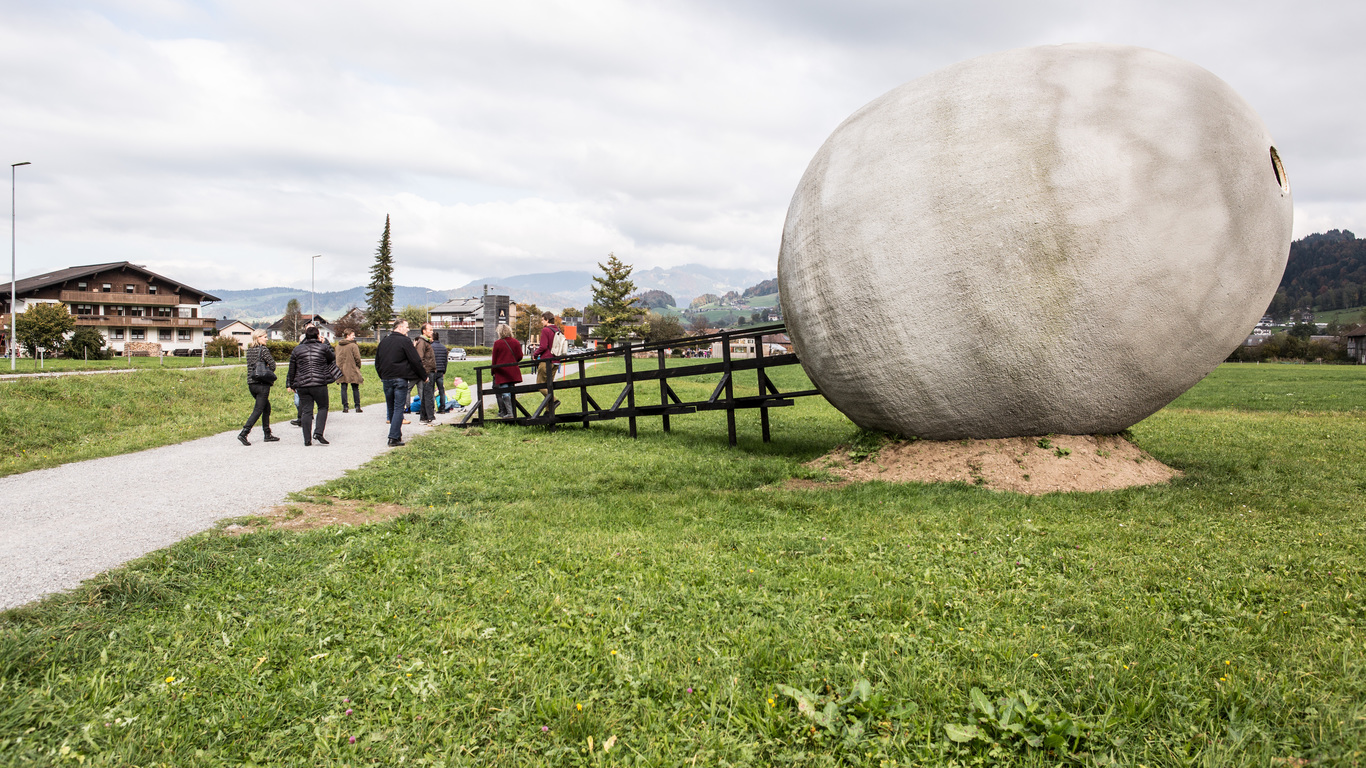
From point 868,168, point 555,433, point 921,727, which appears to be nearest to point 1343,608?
point 921,727

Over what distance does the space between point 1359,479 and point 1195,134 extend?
4195 millimetres

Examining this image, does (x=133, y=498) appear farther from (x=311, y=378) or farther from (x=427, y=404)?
(x=427, y=404)

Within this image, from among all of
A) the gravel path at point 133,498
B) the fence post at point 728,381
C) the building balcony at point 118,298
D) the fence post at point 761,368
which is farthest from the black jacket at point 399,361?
the building balcony at point 118,298

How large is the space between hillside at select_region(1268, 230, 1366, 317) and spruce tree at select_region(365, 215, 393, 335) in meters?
190

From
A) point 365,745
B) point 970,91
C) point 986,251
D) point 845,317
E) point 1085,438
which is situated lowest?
point 365,745

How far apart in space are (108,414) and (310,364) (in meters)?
6.01

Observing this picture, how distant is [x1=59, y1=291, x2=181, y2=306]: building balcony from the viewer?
60531 millimetres

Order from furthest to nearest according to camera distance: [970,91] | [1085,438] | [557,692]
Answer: [1085,438]
[970,91]
[557,692]

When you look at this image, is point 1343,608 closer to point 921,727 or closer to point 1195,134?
point 921,727

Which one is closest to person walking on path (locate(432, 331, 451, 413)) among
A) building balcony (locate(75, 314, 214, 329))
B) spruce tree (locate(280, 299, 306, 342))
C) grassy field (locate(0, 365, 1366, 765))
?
grassy field (locate(0, 365, 1366, 765))

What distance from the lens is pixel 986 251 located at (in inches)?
278

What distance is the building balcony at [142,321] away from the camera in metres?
60.5

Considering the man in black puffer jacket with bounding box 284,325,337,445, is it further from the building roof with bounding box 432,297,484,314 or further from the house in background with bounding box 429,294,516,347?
the building roof with bounding box 432,297,484,314

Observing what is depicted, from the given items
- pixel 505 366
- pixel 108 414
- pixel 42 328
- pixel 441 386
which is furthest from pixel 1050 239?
pixel 42 328
